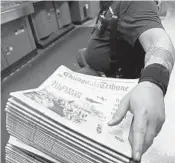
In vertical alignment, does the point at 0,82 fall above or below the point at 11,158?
below

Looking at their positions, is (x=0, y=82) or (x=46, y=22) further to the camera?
(x=46, y=22)

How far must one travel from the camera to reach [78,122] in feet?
1.48

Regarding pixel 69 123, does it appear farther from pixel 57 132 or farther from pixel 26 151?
pixel 26 151

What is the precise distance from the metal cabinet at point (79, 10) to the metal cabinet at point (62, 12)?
7.8 inches

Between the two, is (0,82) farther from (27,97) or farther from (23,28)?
(27,97)

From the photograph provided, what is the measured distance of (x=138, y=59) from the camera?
2.56 ft

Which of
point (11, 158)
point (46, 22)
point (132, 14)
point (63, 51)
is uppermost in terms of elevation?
point (132, 14)

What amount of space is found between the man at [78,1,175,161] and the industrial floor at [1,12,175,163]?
3.81 ft

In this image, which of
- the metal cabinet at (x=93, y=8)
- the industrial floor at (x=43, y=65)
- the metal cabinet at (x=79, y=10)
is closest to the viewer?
the industrial floor at (x=43, y=65)

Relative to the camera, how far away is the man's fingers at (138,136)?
1.14ft

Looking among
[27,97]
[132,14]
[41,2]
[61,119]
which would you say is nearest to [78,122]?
[61,119]

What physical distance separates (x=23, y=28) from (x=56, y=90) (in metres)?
2.37

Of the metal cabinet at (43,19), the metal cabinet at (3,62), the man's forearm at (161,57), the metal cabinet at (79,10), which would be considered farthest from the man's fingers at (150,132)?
the metal cabinet at (79,10)

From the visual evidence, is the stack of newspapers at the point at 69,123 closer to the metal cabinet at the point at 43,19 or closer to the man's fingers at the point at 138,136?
the man's fingers at the point at 138,136
